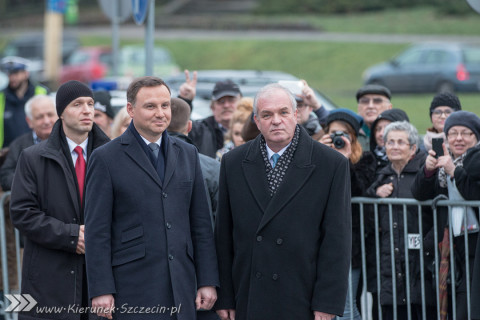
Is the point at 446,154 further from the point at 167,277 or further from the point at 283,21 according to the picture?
the point at 283,21

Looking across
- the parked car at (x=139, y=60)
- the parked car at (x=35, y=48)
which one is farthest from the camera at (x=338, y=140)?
the parked car at (x=35, y=48)

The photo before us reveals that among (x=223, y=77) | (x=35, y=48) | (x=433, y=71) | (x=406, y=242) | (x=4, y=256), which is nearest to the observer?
(x=406, y=242)

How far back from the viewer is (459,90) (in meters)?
26.9

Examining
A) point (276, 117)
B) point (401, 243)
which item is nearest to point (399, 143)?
point (401, 243)

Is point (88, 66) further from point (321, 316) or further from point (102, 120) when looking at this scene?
point (321, 316)

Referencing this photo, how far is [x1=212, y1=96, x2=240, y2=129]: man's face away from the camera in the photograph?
8.55 metres

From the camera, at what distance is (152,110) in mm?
5148

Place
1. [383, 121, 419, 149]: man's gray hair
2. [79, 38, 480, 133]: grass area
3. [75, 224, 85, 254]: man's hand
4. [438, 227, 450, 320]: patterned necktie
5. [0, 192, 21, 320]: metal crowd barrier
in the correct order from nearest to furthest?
[75, 224, 85, 254]: man's hand, [438, 227, 450, 320]: patterned necktie, [383, 121, 419, 149]: man's gray hair, [0, 192, 21, 320]: metal crowd barrier, [79, 38, 480, 133]: grass area

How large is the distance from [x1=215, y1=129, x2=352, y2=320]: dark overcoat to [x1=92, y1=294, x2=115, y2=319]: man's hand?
701 millimetres

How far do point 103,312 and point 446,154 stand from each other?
2679mm

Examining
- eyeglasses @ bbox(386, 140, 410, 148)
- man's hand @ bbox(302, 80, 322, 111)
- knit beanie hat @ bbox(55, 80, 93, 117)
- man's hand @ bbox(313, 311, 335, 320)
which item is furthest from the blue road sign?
man's hand @ bbox(313, 311, 335, 320)

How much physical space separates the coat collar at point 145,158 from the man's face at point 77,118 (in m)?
0.83

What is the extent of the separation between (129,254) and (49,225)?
0.91m

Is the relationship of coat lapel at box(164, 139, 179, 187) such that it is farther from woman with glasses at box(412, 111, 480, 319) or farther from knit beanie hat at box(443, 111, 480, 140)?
knit beanie hat at box(443, 111, 480, 140)
